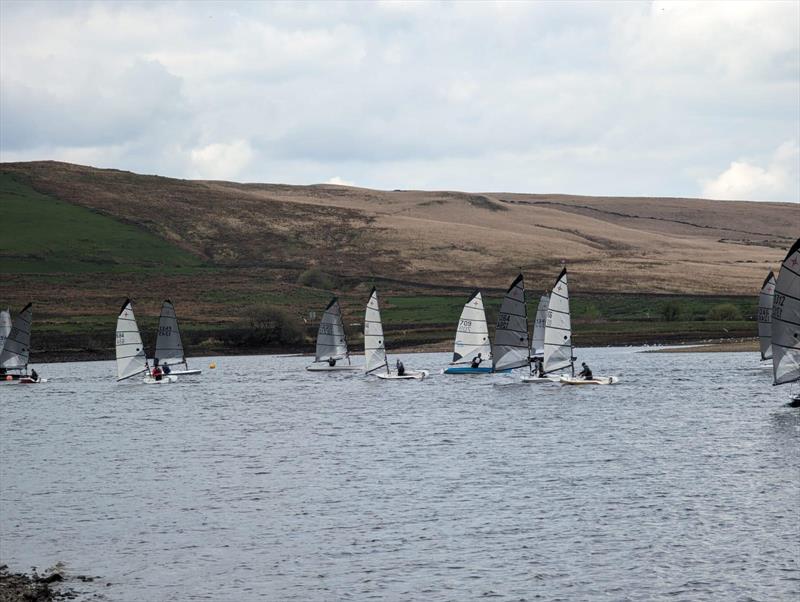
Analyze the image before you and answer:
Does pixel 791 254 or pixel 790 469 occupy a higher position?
pixel 791 254

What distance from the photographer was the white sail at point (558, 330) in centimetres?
7512

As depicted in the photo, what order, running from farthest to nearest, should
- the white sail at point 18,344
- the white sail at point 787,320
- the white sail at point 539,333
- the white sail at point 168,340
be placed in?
the white sail at point 18,344, the white sail at point 168,340, the white sail at point 539,333, the white sail at point 787,320

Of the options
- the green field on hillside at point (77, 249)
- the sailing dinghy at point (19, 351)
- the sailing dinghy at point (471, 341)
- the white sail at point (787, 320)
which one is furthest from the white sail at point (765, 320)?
the green field on hillside at point (77, 249)

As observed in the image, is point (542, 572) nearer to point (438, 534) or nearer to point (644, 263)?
point (438, 534)

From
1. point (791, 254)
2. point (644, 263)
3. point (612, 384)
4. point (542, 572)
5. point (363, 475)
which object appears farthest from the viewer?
point (644, 263)

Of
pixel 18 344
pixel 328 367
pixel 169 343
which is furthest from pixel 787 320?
pixel 18 344

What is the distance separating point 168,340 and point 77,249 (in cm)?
9148

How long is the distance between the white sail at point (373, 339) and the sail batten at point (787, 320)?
115 feet

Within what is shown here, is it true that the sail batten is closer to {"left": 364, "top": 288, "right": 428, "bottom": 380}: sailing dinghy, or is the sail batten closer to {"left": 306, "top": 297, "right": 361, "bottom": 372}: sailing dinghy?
{"left": 364, "top": 288, "right": 428, "bottom": 380}: sailing dinghy

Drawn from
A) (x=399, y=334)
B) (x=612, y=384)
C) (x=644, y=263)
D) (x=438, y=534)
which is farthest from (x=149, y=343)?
(x=438, y=534)

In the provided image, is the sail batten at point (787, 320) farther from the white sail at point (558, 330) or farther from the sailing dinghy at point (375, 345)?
the sailing dinghy at point (375, 345)

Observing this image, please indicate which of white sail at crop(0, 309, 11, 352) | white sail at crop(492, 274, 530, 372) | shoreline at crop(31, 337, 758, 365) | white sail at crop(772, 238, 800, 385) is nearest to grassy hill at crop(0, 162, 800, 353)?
shoreline at crop(31, 337, 758, 365)

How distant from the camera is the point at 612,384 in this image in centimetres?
7906

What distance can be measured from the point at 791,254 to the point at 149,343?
85.7 meters
